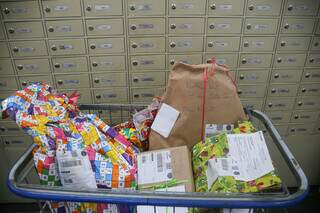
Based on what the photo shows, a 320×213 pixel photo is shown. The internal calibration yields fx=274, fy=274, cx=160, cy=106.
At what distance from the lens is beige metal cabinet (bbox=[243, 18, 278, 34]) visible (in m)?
1.36

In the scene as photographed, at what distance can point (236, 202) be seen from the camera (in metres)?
0.73

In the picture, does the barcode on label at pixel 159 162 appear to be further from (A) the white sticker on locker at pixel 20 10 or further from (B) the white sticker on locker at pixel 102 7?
(A) the white sticker on locker at pixel 20 10

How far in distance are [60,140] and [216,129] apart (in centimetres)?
56

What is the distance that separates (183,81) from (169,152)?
0.87 ft

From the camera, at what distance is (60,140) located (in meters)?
0.87

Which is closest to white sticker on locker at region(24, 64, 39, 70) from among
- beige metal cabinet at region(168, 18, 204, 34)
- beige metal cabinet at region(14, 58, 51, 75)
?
beige metal cabinet at region(14, 58, 51, 75)

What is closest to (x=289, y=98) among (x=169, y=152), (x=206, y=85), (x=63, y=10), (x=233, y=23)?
(x=233, y=23)

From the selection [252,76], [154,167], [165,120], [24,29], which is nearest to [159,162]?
[154,167]

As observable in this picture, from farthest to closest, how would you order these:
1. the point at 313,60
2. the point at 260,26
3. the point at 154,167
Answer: the point at 313,60 < the point at 260,26 < the point at 154,167

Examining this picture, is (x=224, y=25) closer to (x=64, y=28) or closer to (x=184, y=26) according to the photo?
(x=184, y=26)

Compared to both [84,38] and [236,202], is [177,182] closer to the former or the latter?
[236,202]

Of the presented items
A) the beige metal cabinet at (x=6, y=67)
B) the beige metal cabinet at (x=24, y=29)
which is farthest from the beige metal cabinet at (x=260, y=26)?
the beige metal cabinet at (x=6, y=67)

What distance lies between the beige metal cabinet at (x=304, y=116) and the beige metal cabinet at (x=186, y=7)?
2.70 ft

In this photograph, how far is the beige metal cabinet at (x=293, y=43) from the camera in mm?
1420
